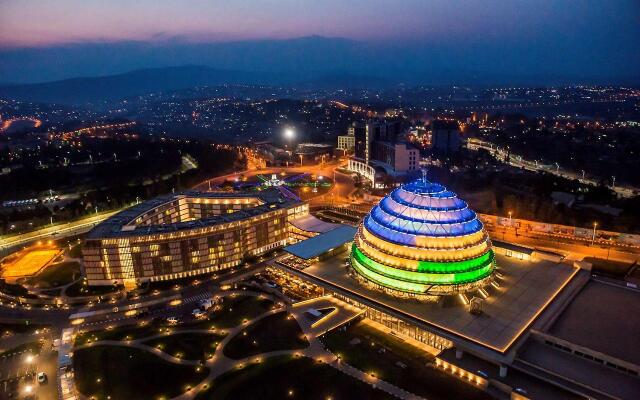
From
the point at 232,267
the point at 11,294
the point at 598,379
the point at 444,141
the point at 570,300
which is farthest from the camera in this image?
the point at 444,141

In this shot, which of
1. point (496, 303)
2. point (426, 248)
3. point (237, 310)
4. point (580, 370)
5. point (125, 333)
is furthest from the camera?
point (237, 310)

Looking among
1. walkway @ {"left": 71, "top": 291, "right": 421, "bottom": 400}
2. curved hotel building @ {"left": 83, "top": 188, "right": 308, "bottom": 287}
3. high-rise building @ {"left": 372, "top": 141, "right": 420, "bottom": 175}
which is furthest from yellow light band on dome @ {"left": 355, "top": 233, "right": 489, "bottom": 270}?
high-rise building @ {"left": 372, "top": 141, "right": 420, "bottom": 175}

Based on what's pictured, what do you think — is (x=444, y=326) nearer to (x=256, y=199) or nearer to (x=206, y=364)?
(x=206, y=364)

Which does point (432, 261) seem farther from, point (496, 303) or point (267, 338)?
point (267, 338)

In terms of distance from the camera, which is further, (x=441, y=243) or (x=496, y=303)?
(x=441, y=243)

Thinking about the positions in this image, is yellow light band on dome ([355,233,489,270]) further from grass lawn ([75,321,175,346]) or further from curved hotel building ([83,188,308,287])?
grass lawn ([75,321,175,346])

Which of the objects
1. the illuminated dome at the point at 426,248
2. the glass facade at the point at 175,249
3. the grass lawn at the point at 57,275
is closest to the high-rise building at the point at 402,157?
the glass facade at the point at 175,249

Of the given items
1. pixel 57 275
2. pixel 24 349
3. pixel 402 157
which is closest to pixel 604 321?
pixel 24 349

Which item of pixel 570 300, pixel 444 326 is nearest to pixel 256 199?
pixel 444 326
